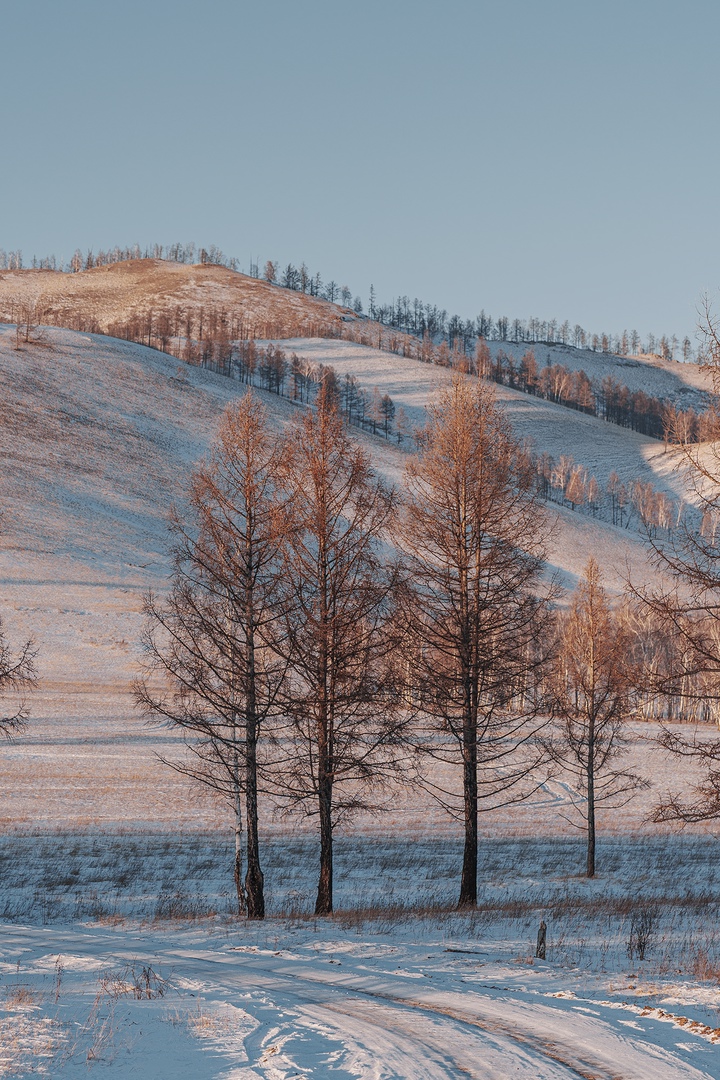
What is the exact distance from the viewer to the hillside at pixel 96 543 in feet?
119

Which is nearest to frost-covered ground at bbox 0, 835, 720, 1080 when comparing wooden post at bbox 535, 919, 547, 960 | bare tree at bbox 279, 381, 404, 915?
wooden post at bbox 535, 919, 547, 960

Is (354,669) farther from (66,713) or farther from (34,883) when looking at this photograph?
(66,713)

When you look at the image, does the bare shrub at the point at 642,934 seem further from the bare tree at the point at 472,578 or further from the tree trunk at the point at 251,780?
the tree trunk at the point at 251,780

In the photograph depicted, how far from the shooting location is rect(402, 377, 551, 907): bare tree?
1792cm

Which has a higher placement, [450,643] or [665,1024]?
[450,643]

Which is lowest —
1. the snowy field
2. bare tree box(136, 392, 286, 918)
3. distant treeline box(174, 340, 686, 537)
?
the snowy field

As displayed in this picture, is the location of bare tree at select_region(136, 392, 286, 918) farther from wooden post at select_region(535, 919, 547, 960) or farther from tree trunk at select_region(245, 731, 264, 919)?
wooden post at select_region(535, 919, 547, 960)

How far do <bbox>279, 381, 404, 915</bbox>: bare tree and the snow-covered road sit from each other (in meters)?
5.06

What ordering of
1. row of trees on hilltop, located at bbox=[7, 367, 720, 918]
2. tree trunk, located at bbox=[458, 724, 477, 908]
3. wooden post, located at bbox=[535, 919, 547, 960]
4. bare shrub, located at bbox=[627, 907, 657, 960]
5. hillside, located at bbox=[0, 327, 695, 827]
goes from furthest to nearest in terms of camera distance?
hillside, located at bbox=[0, 327, 695, 827] < tree trunk, located at bbox=[458, 724, 477, 908] < row of trees on hilltop, located at bbox=[7, 367, 720, 918] < bare shrub, located at bbox=[627, 907, 657, 960] < wooden post, located at bbox=[535, 919, 547, 960]

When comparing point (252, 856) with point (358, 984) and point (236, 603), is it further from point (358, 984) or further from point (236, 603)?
point (358, 984)

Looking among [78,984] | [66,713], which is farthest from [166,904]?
[66,713]

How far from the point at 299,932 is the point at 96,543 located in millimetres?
64800

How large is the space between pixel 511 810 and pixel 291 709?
24.3m

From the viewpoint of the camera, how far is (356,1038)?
27.0 ft
